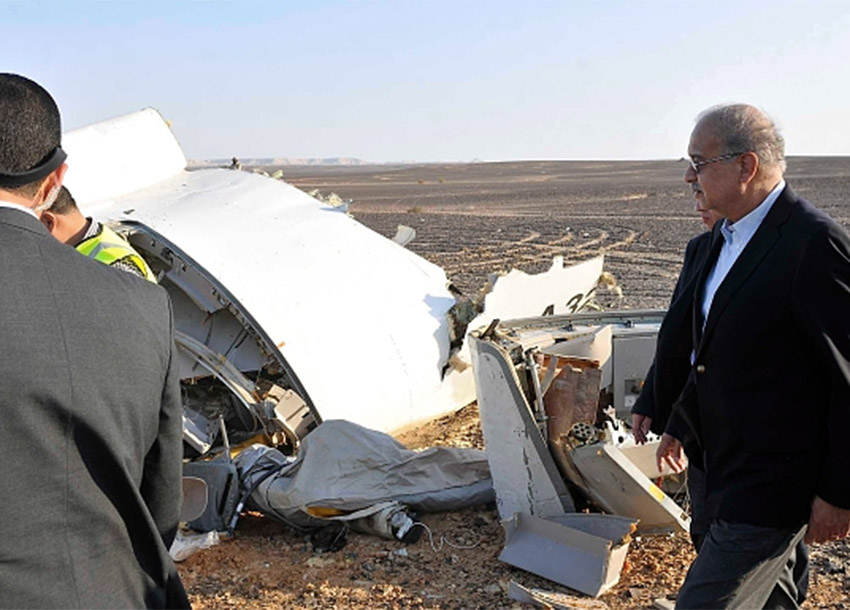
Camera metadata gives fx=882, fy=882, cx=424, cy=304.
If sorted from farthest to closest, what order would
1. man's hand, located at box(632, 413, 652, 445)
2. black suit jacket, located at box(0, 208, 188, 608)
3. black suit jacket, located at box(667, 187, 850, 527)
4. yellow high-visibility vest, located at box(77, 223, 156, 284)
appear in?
yellow high-visibility vest, located at box(77, 223, 156, 284) → man's hand, located at box(632, 413, 652, 445) → black suit jacket, located at box(667, 187, 850, 527) → black suit jacket, located at box(0, 208, 188, 608)

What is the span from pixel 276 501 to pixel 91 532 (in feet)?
12.4

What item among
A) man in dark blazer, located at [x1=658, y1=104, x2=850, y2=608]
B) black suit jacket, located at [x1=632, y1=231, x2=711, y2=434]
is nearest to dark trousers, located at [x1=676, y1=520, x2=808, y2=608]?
man in dark blazer, located at [x1=658, y1=104, x2=850, y2=608]

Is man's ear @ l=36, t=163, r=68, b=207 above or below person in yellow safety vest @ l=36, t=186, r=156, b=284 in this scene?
above

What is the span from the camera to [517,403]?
476 centimetres

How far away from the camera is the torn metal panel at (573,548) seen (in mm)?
4488

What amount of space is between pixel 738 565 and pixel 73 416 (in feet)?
6.83

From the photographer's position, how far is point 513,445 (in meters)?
4.90

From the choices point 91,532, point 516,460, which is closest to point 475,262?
point 516,460

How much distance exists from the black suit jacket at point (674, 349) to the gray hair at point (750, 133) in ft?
1.54

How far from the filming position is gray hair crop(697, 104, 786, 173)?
280 centimetres

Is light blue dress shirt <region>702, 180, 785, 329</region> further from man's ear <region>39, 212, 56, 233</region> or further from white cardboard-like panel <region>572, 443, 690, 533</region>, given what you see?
man's ear <region>39, 212, 56, 233</region>

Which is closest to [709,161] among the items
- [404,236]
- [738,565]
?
[738,565]

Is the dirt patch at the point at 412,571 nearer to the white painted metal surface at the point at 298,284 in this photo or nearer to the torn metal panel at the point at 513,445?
the torn metal panel at the point at 513,445

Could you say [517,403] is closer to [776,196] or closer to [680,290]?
[680,290]
